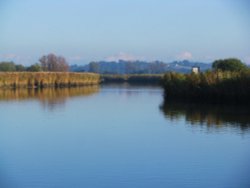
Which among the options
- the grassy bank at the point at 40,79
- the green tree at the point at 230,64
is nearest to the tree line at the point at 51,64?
the grassy bank at the point at 40,79

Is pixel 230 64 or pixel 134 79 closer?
pixel 230 64

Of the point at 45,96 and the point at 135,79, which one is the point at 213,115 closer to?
the point at 45,96

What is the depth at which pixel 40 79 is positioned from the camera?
206 ft

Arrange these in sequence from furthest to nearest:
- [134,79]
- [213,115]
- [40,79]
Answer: [134,79] → [40,79] → [213,115]

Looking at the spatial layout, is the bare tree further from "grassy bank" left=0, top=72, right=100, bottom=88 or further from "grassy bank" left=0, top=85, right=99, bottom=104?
"grassy bank" left=0, top=85, right=99, bottom=104

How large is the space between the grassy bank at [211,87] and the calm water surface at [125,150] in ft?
16.6

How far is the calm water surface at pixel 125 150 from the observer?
11.4 m

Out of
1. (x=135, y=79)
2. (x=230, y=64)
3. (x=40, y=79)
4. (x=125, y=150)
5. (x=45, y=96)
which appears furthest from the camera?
(x=135, y=79)

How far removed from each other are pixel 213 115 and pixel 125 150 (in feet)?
33.4

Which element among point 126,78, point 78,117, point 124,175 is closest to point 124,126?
point 78,117

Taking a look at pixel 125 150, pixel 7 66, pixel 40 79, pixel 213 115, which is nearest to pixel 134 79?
pixel 7 66

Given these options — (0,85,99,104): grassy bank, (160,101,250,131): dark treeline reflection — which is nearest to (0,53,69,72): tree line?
(0,85,99,104): grassy bank

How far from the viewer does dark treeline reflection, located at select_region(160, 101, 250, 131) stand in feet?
67.3

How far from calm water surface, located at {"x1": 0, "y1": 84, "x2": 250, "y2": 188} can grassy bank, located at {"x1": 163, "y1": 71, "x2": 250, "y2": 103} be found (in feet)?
16.6
